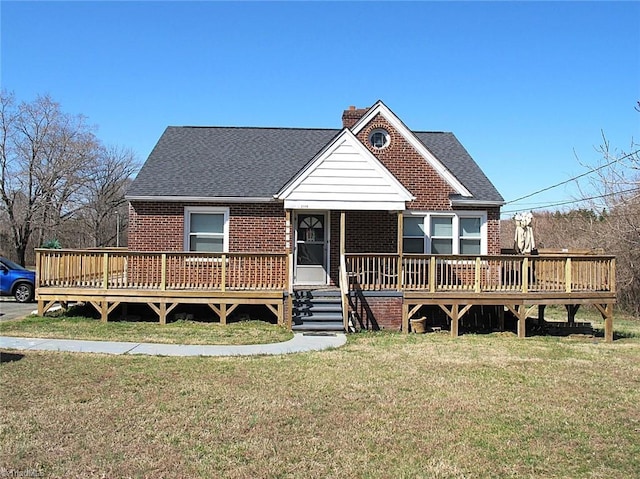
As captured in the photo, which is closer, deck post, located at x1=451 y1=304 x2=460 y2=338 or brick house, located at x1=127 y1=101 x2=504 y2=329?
deck post, located at x1=451 y1=304 x2=460 y2=338

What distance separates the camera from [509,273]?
14523 millimetres

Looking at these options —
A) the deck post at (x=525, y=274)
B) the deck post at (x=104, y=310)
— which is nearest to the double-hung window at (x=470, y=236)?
the deck post at (x=525, y=274)

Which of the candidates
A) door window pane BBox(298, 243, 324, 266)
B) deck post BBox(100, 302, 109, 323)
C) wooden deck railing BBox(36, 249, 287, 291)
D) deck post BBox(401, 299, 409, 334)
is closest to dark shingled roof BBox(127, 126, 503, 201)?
door window pane BBox(298, 243, 324, 266)

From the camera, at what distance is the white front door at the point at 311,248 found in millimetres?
16531

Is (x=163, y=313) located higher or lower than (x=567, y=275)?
lower

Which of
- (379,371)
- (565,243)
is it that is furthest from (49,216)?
(379,371)

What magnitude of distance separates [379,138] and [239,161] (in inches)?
172

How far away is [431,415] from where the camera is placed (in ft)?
22.3

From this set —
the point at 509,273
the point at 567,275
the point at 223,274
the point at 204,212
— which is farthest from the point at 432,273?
the point at 204,212

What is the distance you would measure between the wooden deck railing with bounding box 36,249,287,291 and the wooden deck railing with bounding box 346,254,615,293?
6.85 ft

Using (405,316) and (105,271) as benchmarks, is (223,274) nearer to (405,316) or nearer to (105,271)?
(105,271)

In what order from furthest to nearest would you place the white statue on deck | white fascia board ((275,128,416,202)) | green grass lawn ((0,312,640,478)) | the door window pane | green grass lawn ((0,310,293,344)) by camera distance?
the door window pane < the white statue on deck < white fascia board ((275,128,416,202)) < green grass lawn ((0,310,293,344)) < green grass lawn ((0,312,640,478))

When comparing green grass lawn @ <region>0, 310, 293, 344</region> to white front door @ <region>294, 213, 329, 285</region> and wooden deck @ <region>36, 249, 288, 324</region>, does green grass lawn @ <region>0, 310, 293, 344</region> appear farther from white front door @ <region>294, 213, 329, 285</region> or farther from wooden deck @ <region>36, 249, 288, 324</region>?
white front door @ <region>294, 213, 329, 285</region>

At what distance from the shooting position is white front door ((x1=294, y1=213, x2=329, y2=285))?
16.5 meters
